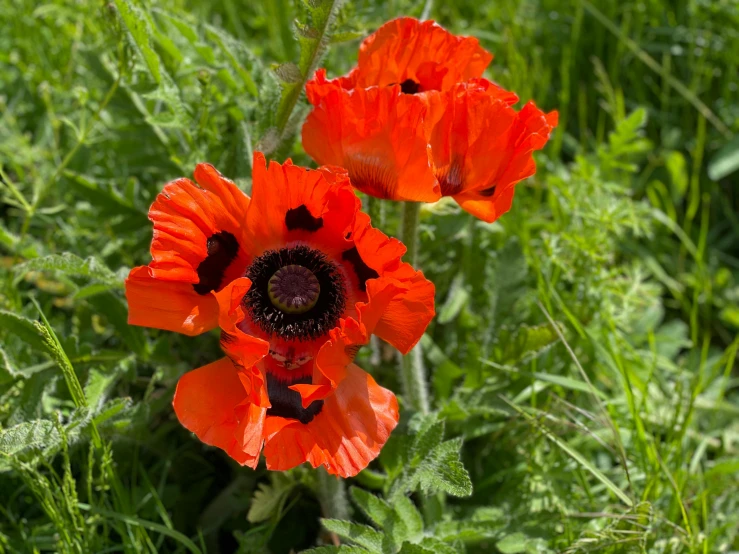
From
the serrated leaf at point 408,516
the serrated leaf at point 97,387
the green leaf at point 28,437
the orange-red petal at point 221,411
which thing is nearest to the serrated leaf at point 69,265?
the serrated leaf at point 97,387

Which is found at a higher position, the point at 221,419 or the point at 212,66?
the point at 212,66

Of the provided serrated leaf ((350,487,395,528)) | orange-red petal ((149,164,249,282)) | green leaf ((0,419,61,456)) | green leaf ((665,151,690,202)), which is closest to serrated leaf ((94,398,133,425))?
green leaf ((0,419,61,456))

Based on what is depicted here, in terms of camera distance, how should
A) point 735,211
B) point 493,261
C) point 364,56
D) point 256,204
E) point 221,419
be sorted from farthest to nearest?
point 735,211 → point 493,261 → point 364,56 → point 256,204 → point 221,419

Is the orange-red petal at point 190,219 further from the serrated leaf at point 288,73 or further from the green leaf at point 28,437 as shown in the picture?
the green leaf at point 28,437

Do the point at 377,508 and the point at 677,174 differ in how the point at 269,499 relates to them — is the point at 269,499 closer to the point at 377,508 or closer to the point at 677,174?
the point at 377,508

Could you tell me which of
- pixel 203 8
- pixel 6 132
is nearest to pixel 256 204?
pixel 6 132

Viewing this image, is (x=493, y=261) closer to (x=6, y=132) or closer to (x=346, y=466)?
(x=346, y=466)
